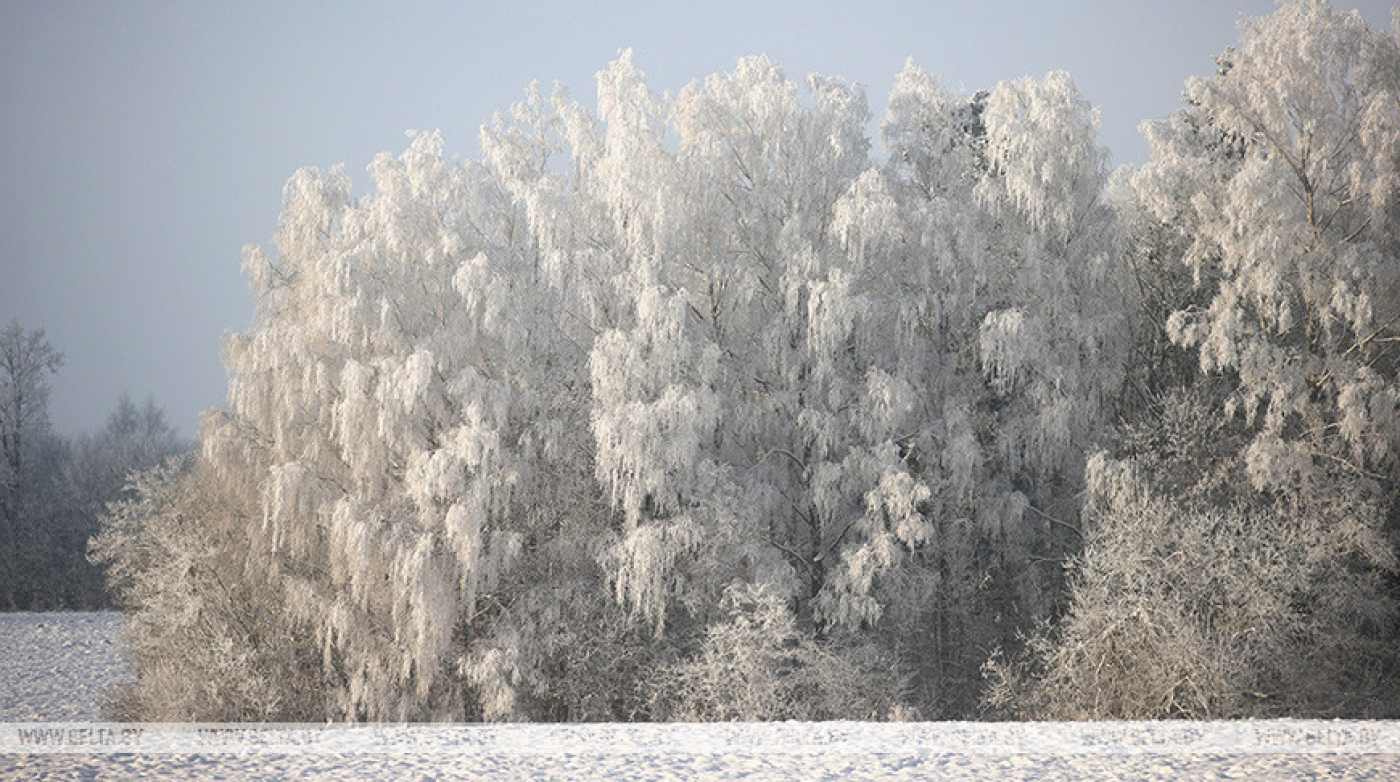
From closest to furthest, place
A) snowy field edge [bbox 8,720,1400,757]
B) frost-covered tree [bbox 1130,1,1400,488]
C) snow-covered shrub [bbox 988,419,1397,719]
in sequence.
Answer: snowy field edge [bbox 8,720,1400,757]
snow-covered shrub [bbox 988,419,1397,719]
frost-covered tree [bbox 1130,1,1400,488]

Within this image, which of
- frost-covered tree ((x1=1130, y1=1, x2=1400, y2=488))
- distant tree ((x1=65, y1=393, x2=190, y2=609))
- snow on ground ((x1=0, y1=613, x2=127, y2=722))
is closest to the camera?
frost-covered tree ((x1=1130, y1=1, x2=1400, y2=488))

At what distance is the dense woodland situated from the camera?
13.7m

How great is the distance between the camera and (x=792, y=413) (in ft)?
50.5

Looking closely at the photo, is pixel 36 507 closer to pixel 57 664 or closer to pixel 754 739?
pixel 57 664

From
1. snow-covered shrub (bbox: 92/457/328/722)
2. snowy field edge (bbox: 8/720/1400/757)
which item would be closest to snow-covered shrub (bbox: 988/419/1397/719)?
snowy field edge (bbox: 8/720/1400/757)

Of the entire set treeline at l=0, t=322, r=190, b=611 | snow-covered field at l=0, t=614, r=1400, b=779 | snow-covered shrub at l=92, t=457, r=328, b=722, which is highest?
treeline at l=0, t=322, r=190, b=611

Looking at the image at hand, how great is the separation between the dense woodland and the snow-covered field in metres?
5.07

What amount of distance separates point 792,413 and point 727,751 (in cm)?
891

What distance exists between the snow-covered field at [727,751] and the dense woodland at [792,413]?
5.07 metres

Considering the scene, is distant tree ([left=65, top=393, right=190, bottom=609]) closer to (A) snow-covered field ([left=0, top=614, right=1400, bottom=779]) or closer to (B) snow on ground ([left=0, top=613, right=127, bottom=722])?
(B) snow on ground ([left=0, top=613, right=127, bottom=722])

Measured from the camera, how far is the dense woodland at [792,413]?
13688 mm

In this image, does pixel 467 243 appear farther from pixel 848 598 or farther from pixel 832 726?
pixel 832 726

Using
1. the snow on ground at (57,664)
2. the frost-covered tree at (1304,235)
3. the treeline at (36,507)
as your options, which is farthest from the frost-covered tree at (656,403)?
the treeline at (36,507)

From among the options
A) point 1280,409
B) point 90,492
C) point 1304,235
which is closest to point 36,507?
point 90,492
